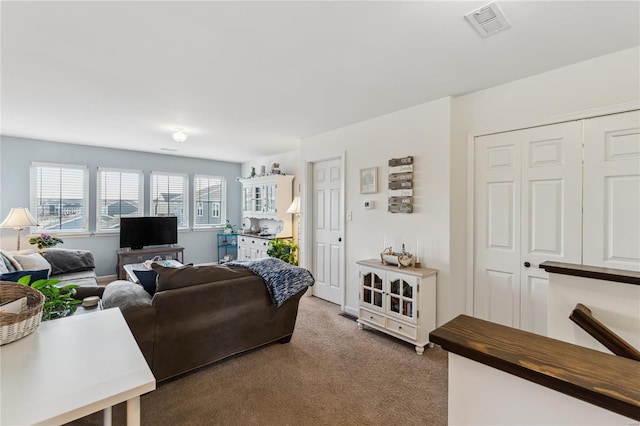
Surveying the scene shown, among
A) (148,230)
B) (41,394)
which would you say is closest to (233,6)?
(41,394)

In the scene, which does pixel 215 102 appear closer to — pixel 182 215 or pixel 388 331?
pixel 388 331

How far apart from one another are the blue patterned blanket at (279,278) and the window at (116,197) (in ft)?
13.7

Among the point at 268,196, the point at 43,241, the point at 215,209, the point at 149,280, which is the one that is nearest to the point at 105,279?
the point at 43,241

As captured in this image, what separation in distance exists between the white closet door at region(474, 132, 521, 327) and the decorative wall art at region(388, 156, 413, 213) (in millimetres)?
645

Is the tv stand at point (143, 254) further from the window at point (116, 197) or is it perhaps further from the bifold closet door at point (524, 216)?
the bifold closet door at point (524, 216)

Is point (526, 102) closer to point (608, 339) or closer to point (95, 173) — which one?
point (608, 339)

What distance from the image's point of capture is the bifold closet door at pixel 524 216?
7.69 ft

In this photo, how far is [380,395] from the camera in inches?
84.9

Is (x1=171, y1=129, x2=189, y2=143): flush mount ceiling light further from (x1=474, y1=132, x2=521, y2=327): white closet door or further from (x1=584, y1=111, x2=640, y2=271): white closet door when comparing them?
(x1=584, y1=111, x2=640, y2=271): white closet door

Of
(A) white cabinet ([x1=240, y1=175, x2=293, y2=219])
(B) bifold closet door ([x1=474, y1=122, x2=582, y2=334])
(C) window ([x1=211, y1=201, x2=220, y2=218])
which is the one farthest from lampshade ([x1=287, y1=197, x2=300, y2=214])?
(B) bifold closet door ([x1=474, y1=122, x2=582, y2=334])

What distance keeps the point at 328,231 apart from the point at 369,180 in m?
1.09

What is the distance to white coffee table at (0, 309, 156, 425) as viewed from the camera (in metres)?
0.83

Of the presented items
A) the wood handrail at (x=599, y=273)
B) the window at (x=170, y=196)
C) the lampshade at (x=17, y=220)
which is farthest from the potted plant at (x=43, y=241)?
the wood handrail at (x=599, y=273)

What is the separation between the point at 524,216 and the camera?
2.57 metres
